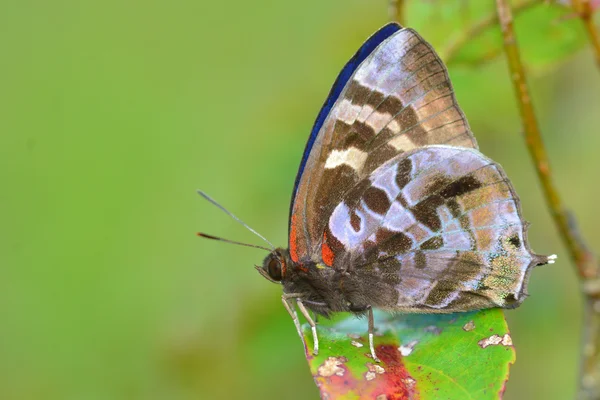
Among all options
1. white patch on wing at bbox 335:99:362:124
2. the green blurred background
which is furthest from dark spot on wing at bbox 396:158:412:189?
the green blurred background

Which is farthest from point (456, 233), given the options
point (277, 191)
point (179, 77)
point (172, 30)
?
point (172, 30)

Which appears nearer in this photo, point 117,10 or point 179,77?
point 179,77

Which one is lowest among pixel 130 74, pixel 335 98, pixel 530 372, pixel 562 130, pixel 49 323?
pixel 49 323

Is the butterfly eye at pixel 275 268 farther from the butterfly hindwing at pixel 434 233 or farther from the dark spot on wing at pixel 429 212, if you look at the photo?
the dark spot on wing at pixel 429 212

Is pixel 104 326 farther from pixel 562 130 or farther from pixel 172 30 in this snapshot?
pixel 172 30

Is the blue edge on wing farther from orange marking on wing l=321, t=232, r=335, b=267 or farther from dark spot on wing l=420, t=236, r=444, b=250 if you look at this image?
dark spot on wing l=420, t=236, r=444, b=250
